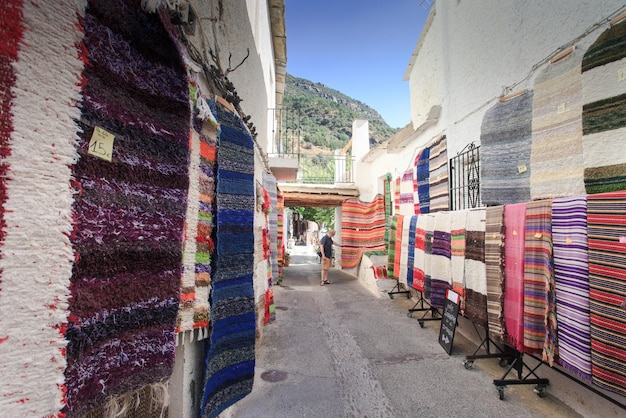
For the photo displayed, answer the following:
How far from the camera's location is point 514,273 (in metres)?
2.61

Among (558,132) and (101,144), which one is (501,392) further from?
(101,144)

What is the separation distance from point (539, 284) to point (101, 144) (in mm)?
3124

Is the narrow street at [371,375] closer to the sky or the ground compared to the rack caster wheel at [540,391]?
closer to the ground

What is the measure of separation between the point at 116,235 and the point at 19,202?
0.25 metres

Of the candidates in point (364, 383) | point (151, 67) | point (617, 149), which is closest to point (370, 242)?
point (364, 383)

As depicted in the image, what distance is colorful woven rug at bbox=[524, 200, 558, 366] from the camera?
2262 millimetres

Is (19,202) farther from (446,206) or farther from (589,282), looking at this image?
(446,206)

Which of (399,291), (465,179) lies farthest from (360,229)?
(465,179)

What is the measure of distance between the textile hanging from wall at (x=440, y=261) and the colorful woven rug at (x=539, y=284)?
1331 millimetres

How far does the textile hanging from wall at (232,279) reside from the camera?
166cm

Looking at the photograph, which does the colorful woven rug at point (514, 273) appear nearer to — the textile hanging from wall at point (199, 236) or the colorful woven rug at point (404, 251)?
the colorful woven rug at point (404, 251)

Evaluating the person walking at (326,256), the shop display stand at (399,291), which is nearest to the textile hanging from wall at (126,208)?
the shop display stand at (399,291)

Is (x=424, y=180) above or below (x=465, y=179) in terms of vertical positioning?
above

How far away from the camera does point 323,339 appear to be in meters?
4.27
